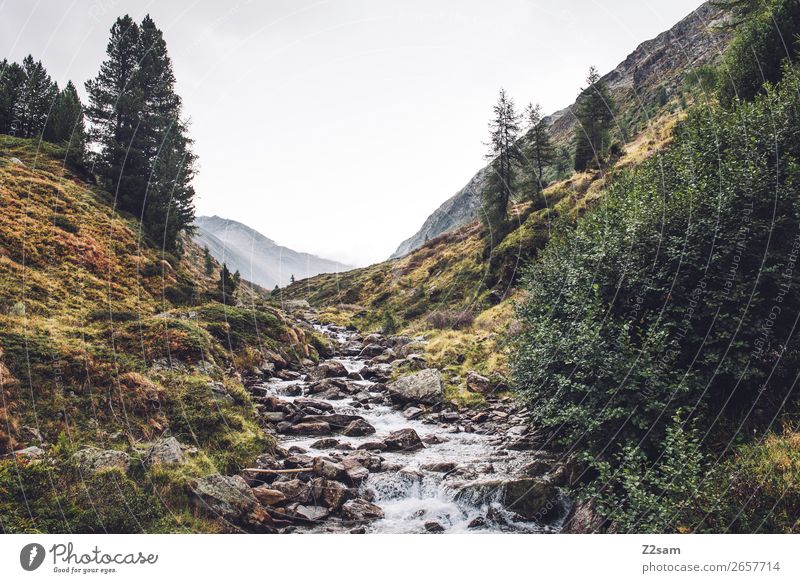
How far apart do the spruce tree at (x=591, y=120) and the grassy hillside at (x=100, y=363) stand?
183ft

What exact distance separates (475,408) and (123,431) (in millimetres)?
16877

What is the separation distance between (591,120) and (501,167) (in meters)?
25.7

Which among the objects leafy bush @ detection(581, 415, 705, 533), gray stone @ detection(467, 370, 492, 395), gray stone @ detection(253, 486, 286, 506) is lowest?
gray stone @ detection(467, 370, 492, 395)

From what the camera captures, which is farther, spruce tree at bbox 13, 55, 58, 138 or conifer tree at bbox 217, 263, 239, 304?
spruce tree at bbox 13, 55, 58, 138

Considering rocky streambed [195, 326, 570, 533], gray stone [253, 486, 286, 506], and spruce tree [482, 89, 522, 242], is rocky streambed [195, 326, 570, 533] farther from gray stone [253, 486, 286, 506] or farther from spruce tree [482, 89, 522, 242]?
spruce tree [482, 89, 522, 242]

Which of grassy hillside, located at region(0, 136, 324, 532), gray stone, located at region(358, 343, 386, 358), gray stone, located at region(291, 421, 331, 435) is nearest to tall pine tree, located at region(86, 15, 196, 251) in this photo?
grassy hillside, located at region(0, 136, 324, 532)

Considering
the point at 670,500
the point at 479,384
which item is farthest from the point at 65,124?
the point at 670,500

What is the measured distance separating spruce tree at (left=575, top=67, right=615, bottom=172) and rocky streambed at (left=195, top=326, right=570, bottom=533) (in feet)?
173

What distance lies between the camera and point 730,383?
10484 millimetres

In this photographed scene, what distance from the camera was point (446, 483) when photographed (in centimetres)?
1349

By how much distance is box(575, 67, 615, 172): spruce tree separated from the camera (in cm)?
6197

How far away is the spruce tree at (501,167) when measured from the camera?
51497 mm
